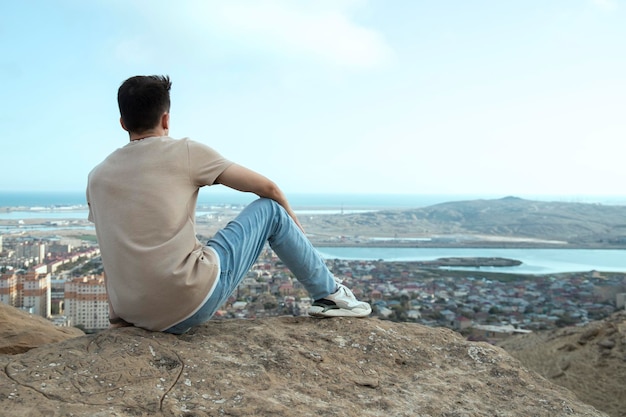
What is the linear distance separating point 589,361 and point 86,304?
252 inches

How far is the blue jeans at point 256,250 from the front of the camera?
234 centimetres

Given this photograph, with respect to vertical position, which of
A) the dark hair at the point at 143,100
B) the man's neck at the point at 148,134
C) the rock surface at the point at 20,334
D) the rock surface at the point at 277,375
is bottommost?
the rock surface at the point at 20,334

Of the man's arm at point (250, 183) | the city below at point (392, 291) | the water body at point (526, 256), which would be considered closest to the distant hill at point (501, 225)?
the water body at point (526, 256)

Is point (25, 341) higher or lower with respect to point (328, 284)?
lower

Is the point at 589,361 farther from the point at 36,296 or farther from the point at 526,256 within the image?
the point at 526,256

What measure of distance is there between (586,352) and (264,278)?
782cm

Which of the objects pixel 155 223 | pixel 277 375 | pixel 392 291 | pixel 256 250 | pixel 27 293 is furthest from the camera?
pixel 392 291

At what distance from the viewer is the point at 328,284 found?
2895 mm

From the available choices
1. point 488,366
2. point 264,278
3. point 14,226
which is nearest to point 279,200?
point 488,366

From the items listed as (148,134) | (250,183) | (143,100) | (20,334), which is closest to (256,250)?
(250,183)

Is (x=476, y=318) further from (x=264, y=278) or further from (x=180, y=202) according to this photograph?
(x=180, y=202)

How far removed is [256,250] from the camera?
8.52ft

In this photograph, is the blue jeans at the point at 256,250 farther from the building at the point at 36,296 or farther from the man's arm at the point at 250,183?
the building at the point at 36,296

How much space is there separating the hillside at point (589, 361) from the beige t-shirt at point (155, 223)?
3.90 m
